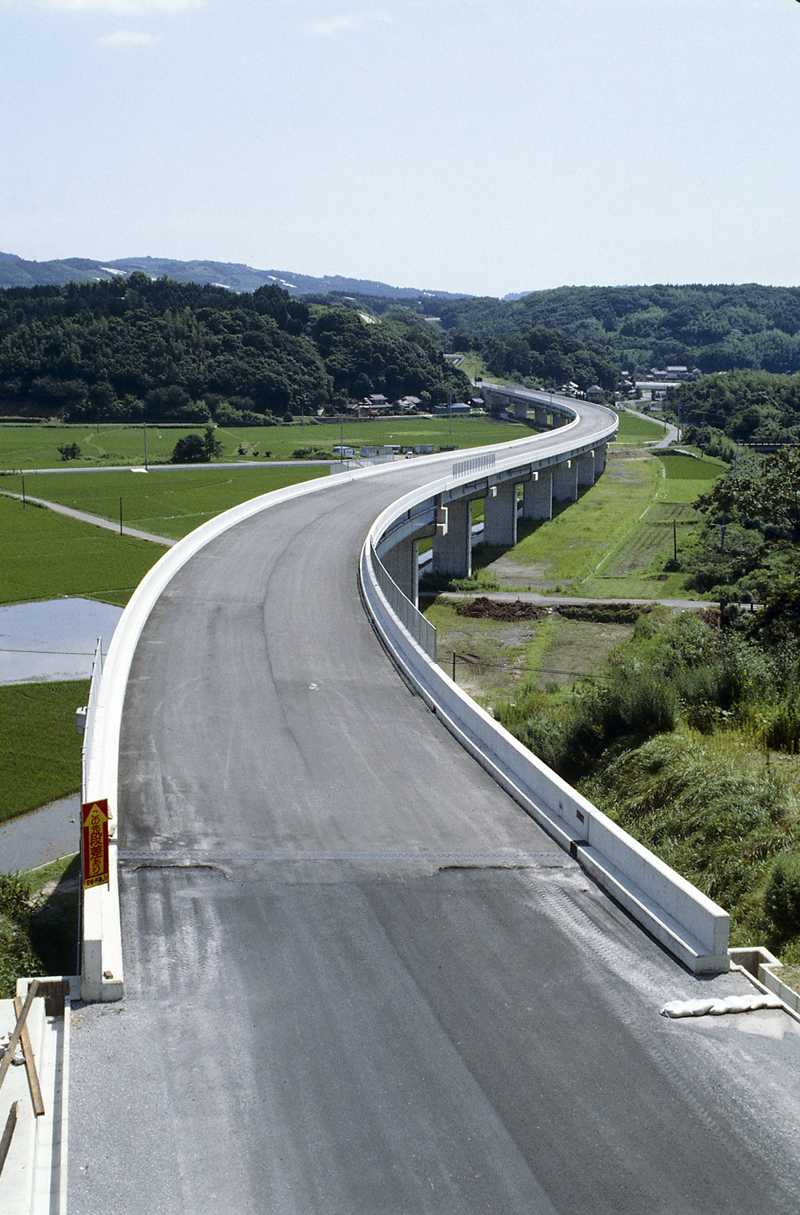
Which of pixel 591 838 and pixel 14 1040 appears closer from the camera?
pixel 14 1040

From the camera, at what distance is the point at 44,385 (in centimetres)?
15400

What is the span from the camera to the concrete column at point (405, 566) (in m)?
58.5

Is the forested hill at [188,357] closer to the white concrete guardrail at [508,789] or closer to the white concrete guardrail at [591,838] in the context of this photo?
the white concrete guardrail at [508,789]

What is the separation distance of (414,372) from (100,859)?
176 metres

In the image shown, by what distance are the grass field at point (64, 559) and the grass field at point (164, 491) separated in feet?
14.1

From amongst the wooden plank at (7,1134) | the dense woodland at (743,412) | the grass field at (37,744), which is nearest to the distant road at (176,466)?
the dense woodland at (743,412)

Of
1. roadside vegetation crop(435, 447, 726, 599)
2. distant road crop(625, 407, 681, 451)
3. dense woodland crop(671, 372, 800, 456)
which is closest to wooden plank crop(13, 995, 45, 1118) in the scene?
roadside vegetation crop(435, 447, 726, 599)

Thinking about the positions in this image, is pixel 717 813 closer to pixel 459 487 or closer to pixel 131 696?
pixel 131 696

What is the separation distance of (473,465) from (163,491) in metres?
27.6

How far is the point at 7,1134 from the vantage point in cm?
1081

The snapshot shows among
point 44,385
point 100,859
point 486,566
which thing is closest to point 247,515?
point 486,566

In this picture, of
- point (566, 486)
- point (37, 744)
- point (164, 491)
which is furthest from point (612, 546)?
point (37, 744)

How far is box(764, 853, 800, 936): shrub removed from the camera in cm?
1712

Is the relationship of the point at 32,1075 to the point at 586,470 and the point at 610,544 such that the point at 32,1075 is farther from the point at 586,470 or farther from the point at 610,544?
the point at 586,470
